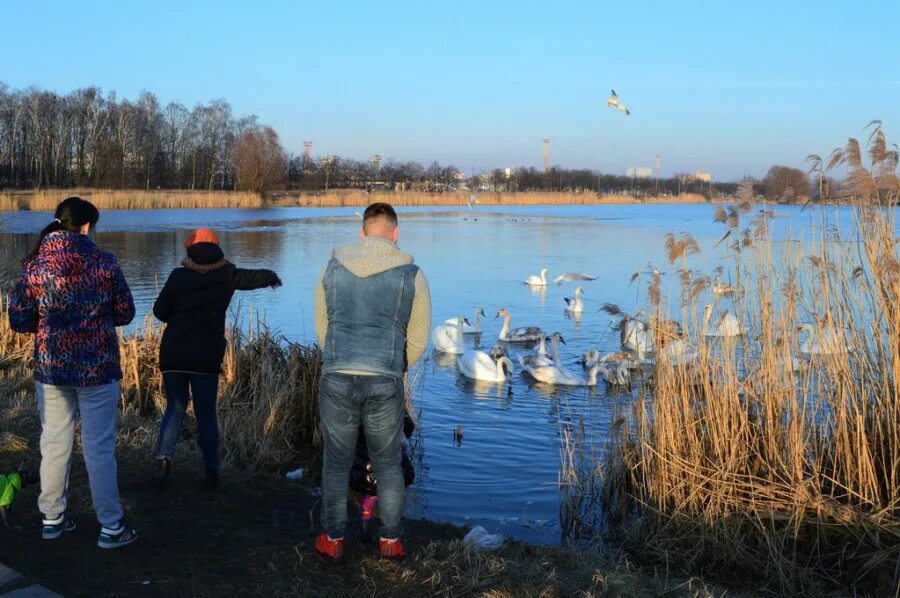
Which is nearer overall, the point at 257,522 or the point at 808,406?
the point at 257,522

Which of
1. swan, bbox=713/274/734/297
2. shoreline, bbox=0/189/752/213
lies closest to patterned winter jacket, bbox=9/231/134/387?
swan, bbox=713/274/734/297

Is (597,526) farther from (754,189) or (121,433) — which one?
(121,433)

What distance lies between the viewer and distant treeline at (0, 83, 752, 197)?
67.8m

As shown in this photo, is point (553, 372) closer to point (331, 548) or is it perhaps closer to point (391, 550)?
point (391, 550)

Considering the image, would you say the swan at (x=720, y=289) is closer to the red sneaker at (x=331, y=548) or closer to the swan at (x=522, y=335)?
the red sneaker at (x=331, y=548)

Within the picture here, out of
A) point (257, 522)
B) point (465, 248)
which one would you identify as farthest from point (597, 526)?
point (465, 248)

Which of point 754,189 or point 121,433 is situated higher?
point 754,189

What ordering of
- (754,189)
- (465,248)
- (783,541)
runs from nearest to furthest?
1. (783,541)
2. (754,189)
3. (465,248)

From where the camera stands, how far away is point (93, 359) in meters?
4.38

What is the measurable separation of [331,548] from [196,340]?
1.87 metres

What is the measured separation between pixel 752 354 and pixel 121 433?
4693 mm

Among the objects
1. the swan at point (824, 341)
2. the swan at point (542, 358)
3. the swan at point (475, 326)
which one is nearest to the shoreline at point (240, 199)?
the swan at point (475, 326)

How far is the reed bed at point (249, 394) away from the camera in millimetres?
7227

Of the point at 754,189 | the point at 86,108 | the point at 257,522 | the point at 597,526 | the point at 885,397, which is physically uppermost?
the point at 86,108
